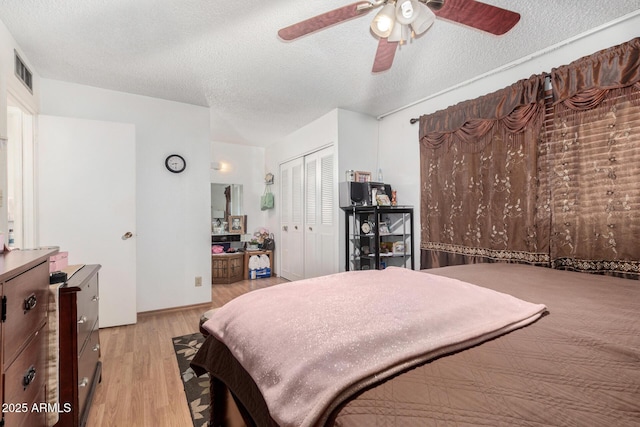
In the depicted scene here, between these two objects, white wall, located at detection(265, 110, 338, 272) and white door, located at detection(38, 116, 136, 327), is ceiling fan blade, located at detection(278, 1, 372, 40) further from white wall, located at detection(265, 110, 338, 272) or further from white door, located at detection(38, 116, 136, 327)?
white door, located at detection(38, 116, 136, 327)

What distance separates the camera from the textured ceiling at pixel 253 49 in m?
1.78

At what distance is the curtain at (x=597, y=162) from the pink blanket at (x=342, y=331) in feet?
4.06

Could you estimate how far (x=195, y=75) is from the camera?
264cm

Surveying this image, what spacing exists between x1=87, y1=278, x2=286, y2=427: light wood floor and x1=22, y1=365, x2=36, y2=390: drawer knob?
2.29 ft

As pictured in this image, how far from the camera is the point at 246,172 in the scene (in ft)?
17.0

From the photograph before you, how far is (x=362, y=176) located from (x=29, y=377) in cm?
310

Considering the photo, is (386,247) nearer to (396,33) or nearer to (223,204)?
(396,33)

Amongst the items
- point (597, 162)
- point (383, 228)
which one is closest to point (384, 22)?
point (597, 162)

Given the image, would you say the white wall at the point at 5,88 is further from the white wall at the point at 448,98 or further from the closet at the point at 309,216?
the white wall at the point at 448,98

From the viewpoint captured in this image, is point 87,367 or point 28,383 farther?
point 87,367

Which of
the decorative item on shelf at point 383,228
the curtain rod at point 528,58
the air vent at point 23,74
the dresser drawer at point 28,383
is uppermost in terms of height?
the curtain rod at point 528,58

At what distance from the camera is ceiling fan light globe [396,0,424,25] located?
127 centimetres

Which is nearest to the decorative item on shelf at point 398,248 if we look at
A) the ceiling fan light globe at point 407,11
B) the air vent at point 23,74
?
the ceiling fan light globe at point 407,11

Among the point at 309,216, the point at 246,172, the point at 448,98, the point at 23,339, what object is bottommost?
the point at 23,339
